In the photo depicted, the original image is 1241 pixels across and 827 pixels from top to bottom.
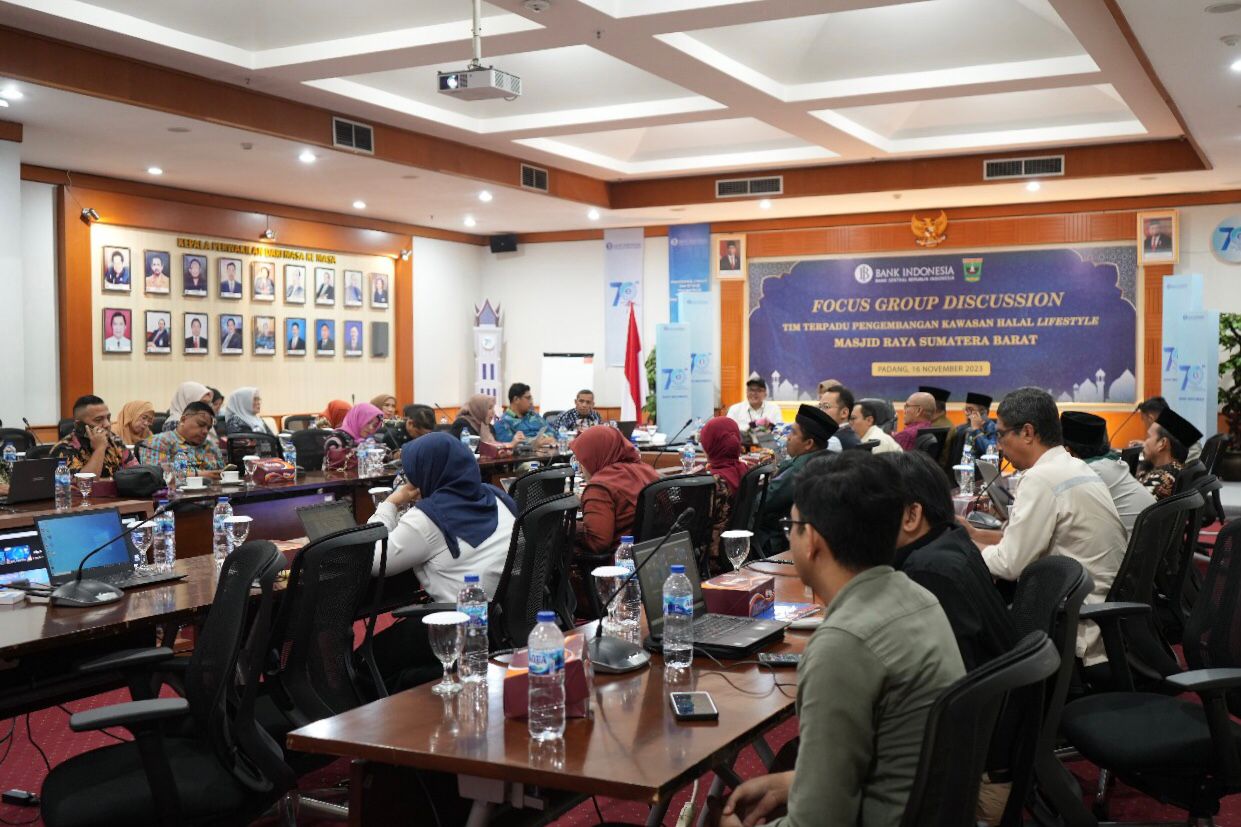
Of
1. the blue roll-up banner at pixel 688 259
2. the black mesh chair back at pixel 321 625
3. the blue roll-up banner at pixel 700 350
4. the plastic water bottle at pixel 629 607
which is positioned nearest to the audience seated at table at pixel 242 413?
the blue roll-up banner at pixel 700 350

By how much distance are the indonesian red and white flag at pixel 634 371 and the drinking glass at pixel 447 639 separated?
1221 centimetres

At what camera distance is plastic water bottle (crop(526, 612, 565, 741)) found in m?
2.33

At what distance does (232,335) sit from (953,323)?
8.51m

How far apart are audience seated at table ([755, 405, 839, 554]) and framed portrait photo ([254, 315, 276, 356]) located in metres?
8.06

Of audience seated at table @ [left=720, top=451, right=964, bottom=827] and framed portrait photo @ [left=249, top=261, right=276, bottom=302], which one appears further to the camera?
framed portrait photo @ [left=249, top=261, right=276, bottom=302]

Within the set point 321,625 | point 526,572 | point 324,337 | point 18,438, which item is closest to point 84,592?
point 321,625

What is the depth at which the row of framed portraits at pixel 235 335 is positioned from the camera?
11.2 metres

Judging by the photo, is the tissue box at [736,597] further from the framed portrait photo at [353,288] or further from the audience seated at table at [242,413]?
the framed portrait photo at [353,288]

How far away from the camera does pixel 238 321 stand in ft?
40.9

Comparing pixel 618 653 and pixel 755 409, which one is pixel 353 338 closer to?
pixel 755 409

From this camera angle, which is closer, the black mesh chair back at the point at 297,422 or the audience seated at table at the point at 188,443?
the audience seated at table at the point at 188,443

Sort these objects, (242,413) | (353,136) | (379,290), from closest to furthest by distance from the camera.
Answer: (353,136) < (242,413) < (379,290)

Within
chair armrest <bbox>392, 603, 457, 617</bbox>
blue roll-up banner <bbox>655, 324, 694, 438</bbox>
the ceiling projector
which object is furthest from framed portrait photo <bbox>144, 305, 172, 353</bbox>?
chair armrest <bbox>392, 603, 457, 617</bbox>

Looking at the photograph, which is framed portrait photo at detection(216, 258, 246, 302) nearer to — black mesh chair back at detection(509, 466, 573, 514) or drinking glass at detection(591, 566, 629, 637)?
black mesh chair back at detection(509, 466, 573, 514)
